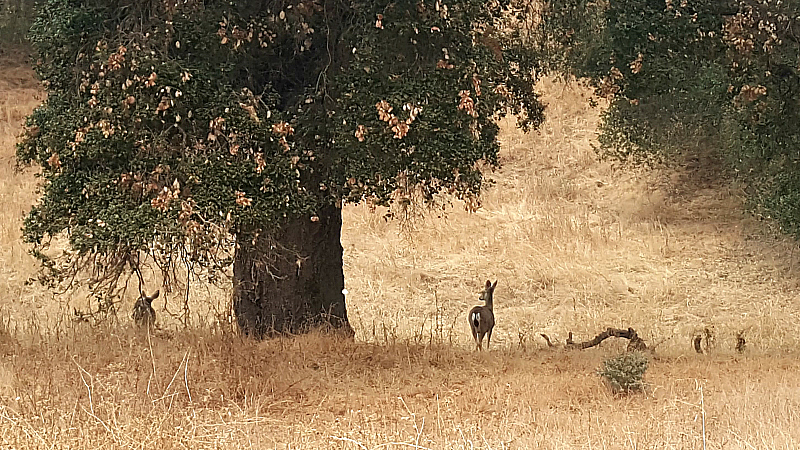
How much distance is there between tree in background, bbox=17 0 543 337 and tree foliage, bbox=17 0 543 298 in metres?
0.02

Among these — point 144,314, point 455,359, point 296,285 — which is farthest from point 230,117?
point 144,314

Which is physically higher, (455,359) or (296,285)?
(296,285)

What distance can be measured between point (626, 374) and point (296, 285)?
3846 millimetres

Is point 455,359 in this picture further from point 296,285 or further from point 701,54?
point 701,54

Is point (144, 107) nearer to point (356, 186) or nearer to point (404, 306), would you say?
point (356, 186)

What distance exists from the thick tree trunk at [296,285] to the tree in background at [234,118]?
2.91 feet

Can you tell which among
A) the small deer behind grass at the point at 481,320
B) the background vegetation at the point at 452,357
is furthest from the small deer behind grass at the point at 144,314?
the small deer behind grass at the point at 481,320

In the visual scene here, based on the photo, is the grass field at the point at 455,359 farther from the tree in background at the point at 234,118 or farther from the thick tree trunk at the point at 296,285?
the tree in background at the point at 234,118

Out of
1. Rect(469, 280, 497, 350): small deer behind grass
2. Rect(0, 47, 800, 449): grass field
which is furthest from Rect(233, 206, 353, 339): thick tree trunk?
Rect(469, 280, 497, 350): small deer behind grass

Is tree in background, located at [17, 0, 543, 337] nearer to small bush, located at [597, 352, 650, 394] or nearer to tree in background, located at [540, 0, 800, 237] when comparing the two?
tree in background, located at [540, 0, 800, 237]

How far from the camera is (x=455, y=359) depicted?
33.3 ft

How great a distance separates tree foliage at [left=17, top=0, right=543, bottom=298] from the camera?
25.8 feet

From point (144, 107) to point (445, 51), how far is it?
262 centimetres

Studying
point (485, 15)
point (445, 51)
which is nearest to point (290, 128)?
point (445, 51)
